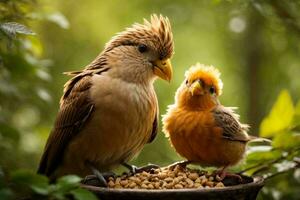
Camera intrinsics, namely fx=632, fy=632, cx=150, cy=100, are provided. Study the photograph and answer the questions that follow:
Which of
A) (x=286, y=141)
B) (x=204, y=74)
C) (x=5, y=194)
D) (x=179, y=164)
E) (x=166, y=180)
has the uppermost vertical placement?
(x=204, y=74)

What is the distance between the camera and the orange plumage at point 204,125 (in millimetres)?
4207

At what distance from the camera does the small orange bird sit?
166 inches

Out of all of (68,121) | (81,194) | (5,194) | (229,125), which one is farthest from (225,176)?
(5,194)

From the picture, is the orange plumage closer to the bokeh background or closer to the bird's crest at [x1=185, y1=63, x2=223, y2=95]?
the bird's crest at [x1=185, y1=63, x2=223, y2=95]

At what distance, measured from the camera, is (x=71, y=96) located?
14.7ft

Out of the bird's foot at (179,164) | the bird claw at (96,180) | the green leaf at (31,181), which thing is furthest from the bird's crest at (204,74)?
the green leaf at (31,181)

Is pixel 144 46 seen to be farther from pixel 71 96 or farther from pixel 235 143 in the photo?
pixel 235 143

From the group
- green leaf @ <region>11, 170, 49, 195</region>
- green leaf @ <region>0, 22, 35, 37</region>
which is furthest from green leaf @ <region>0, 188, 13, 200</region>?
green leaf @ <region>0, 22, 35, 37</region>

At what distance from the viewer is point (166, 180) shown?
368cm

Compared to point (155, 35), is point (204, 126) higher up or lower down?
lower down

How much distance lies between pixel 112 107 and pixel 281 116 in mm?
1155

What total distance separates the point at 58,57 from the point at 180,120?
15.0 feet

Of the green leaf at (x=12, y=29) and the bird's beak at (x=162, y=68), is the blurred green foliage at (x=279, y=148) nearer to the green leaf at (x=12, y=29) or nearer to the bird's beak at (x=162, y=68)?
the bird's beak at (x=162, y=68)

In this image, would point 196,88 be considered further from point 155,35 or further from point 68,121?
point 68,121
